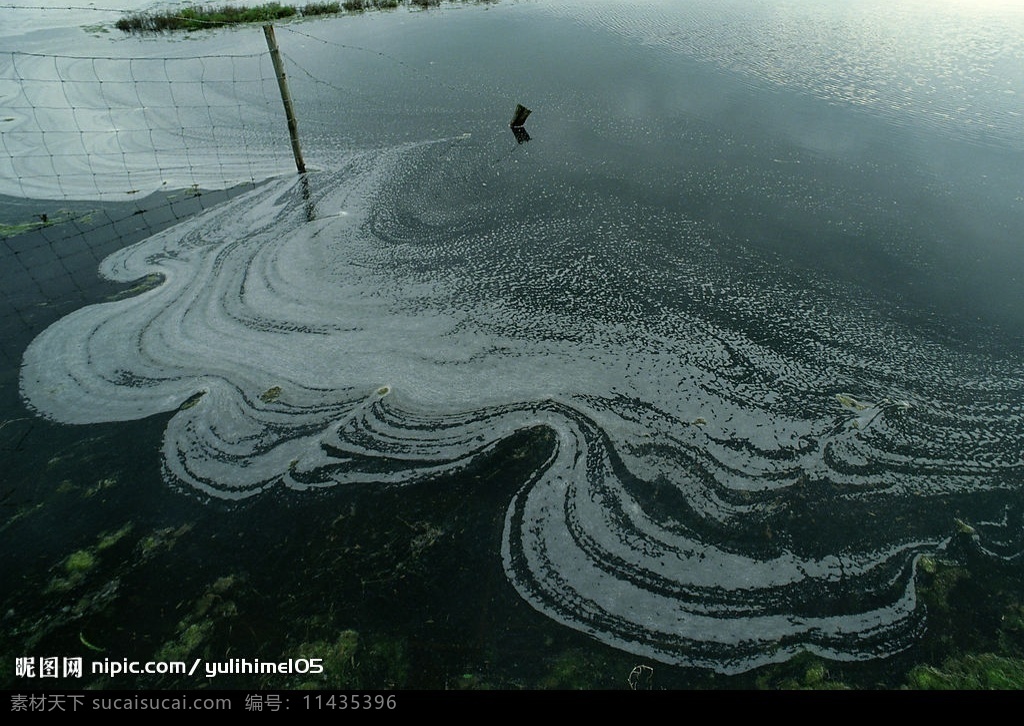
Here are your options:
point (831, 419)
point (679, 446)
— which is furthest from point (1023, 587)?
point (679, 446)

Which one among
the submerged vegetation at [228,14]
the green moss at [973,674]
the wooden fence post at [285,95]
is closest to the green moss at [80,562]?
the green moss at [973,674]

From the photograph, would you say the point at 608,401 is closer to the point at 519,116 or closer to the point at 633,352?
the point at 633,352

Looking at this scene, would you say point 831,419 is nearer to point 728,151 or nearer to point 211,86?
point 728,151

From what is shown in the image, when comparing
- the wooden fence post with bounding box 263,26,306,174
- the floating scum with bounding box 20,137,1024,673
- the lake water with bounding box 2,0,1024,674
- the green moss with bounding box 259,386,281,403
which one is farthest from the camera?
the wooden fence post with bounding box 263,26,306,174

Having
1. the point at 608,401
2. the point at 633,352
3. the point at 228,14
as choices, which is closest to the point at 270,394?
the point at 608,401

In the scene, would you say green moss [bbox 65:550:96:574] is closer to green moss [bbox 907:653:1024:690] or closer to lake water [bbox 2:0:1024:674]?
lake water [bbox 2:0:1024:674]

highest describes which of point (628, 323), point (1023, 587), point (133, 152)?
point (133, 152)

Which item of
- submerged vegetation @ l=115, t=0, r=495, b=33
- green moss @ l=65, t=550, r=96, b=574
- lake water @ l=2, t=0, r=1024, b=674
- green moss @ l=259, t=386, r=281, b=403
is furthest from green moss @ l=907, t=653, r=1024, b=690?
submerged vegetation @ l=115, t=0, r=495, b=33
